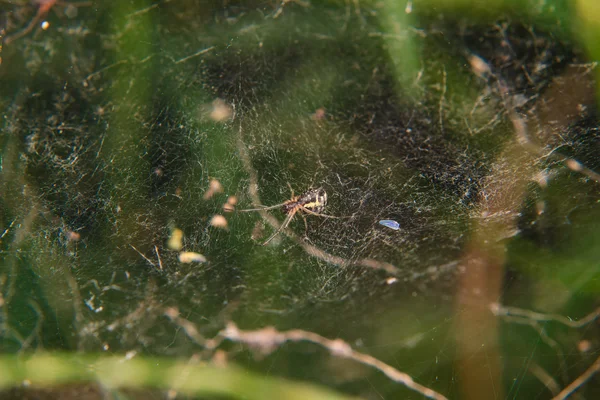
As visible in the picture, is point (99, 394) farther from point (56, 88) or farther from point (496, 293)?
point (496, 293)

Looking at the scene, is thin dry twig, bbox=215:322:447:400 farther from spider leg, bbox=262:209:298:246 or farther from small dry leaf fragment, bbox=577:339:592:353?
small dry leaf fragment, bbox=577:339:592:353

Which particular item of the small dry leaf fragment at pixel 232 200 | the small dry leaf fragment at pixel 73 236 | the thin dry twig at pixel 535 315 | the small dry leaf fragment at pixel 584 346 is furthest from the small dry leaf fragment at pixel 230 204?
the small dry leaf fragment at pixel 584 346

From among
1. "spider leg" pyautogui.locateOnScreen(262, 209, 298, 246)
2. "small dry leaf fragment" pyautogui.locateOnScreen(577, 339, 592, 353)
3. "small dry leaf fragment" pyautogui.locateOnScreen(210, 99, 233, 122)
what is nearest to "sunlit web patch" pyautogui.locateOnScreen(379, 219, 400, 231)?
"spider leg" pyautogui.locateOnScreen(262, 209, 298, 246)

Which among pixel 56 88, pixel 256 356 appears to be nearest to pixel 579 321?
pixel 256 356

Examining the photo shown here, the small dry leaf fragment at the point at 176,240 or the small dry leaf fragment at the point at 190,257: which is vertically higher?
the small dry leaf fragment at the point at 176,240

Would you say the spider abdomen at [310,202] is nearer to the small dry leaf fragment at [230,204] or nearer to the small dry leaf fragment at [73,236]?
the small dry leaf fragment at [230,204]

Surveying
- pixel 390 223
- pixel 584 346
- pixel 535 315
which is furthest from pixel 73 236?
pixel 584 346
